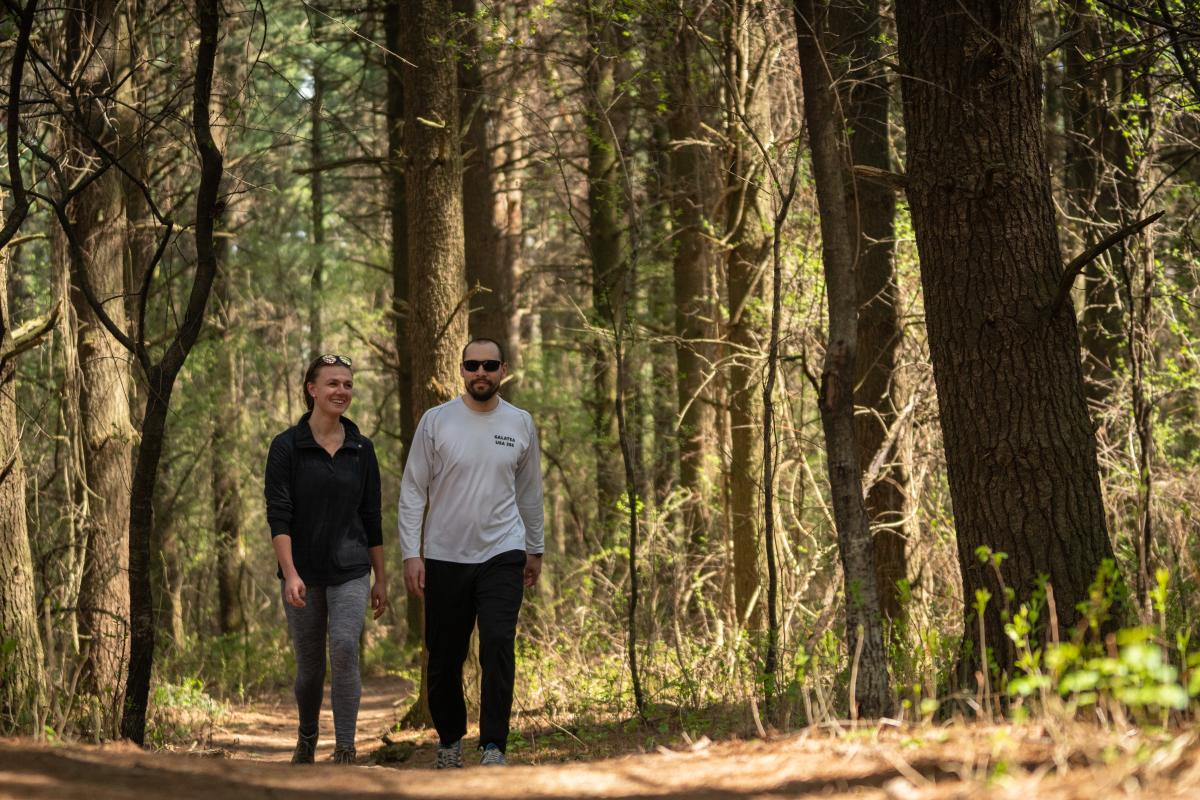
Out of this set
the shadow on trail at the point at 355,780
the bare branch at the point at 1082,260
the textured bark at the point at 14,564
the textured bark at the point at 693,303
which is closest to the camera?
the shadow on trail at the point at 355,780

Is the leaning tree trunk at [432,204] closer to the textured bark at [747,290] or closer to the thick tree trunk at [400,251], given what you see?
the textured bark at [747,290]

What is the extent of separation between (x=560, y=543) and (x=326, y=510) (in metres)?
16.2

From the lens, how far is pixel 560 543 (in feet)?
73.3

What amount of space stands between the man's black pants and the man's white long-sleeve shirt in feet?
0.28

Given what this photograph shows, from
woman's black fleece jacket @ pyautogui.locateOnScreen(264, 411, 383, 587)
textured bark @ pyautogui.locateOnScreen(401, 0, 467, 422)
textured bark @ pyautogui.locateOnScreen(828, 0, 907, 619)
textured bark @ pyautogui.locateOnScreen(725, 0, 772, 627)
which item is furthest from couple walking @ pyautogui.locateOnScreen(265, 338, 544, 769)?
textured bark @ pyautogui.locateOnScreen(725, 0, 772, 627)

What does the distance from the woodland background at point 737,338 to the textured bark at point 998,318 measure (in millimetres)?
19

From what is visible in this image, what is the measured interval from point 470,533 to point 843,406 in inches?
81.6

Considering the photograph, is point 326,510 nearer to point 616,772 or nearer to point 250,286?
point 616,772

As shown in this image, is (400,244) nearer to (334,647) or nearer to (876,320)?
(876,320)

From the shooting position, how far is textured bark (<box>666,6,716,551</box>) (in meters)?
13.1

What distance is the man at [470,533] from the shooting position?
6.13 metres

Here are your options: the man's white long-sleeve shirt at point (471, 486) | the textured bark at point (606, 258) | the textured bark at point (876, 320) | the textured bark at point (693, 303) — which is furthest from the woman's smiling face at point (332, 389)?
the textured bark at point (606, 258)

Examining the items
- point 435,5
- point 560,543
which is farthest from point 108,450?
point 560,543

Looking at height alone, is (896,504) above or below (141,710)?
above
